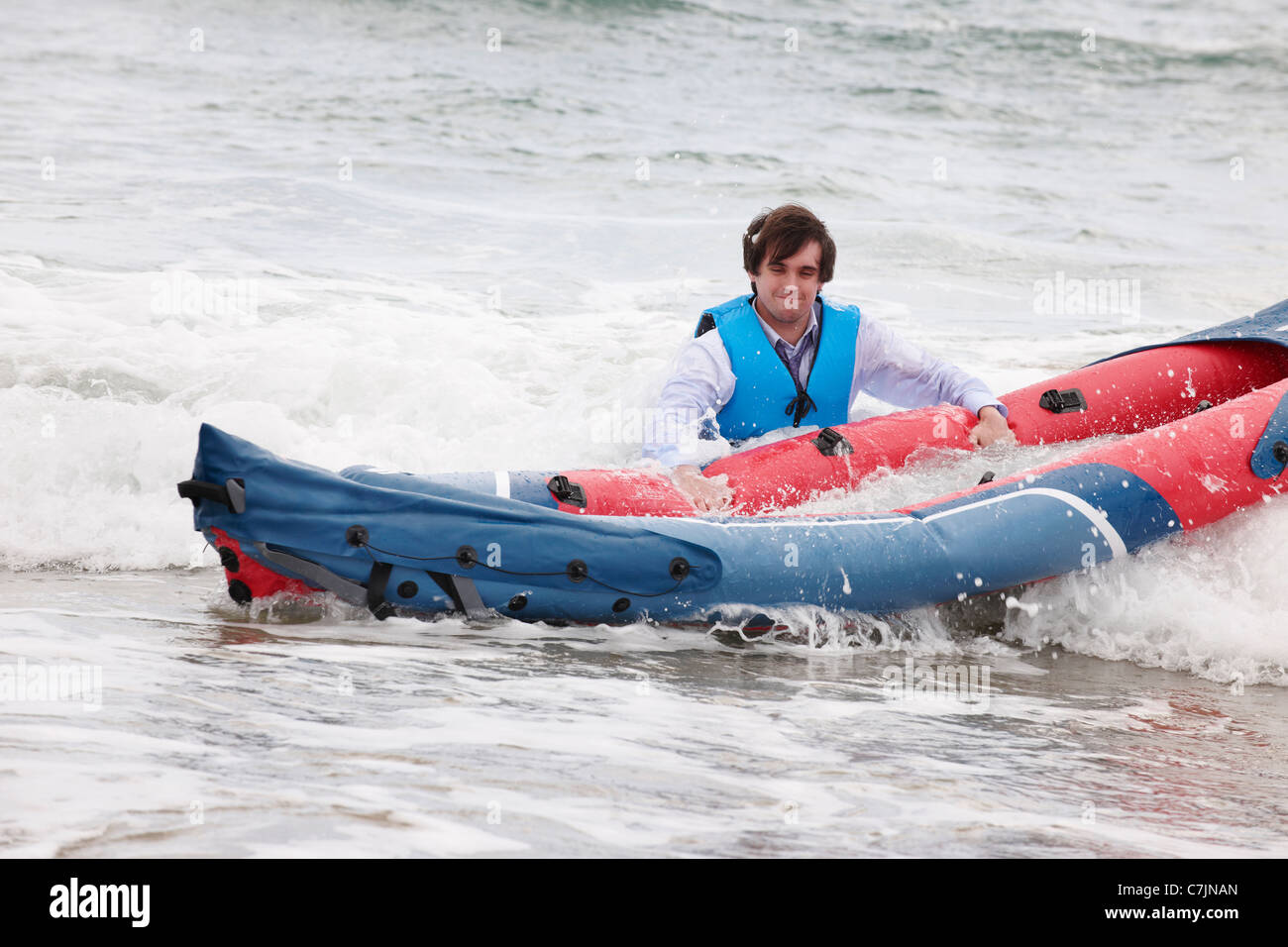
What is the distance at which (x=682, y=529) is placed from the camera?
11.0ft

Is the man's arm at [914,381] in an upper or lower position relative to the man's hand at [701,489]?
upper

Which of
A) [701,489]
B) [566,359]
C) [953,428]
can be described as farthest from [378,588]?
[566,359]

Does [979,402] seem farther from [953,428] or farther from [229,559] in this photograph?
[229,559]

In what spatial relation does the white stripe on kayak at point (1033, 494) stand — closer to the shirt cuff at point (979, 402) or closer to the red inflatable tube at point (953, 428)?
the red inflatable tube at point (953, 428)

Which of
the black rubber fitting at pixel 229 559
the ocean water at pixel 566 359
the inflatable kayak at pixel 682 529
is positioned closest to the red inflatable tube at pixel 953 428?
the inflatable kayak at pixel 682 529

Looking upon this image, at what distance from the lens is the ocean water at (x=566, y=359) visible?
2178 mm

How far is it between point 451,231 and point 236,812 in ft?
26.1

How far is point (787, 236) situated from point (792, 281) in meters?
0.15

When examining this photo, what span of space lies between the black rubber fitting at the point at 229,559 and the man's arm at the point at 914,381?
2186 millimetres
